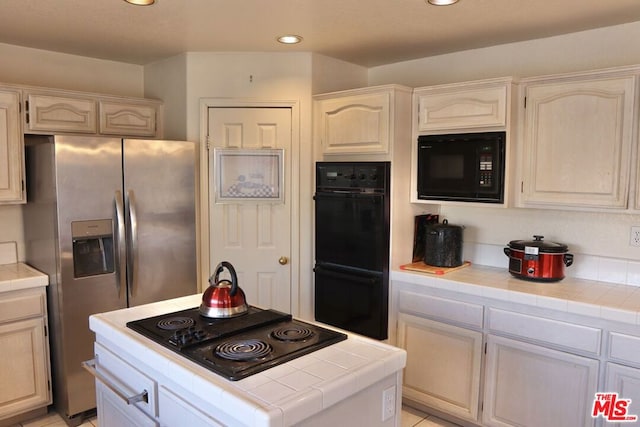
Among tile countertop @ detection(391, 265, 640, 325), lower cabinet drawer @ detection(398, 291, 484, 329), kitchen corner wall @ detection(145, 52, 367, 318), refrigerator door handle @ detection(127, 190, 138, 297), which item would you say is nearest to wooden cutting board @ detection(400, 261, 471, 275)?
tile countertop @ detection(391, 265, 640, 325)

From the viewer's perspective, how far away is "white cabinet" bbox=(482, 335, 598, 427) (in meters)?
2.33

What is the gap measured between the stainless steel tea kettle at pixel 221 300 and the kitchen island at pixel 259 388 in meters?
0.27

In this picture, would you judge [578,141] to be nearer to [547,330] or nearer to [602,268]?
[602,268]

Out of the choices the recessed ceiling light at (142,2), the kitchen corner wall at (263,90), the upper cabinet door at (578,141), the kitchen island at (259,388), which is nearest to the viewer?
the kitchen island at (259,388)

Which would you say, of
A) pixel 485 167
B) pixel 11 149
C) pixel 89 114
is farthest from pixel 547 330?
pixel 11 149

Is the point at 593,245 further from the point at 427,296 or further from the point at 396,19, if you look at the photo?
the point at 396,19

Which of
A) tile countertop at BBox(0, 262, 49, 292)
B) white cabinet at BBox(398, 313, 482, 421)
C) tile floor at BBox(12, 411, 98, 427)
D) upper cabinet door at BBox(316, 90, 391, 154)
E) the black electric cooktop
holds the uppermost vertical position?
upper cabinet door at BBox(316, 90, 391, 154)

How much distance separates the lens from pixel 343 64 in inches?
141

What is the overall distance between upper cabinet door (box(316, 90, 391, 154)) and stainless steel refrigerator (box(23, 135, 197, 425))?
92 cm

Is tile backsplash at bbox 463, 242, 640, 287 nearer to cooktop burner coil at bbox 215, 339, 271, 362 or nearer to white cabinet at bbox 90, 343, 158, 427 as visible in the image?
cooktop burner coil at bbox 215, 339, 271, 362

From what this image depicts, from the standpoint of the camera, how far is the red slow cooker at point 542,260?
266 centimetres

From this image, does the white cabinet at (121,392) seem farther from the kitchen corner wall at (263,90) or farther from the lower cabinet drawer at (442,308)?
the lower cabinet drawer at (442,308)

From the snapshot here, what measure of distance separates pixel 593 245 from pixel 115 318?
2.57 m

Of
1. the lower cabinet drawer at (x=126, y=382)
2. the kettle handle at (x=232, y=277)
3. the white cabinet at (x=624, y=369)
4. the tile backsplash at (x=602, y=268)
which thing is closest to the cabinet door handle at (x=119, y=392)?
the lower cabinet drawer at (x=126, y=382)
